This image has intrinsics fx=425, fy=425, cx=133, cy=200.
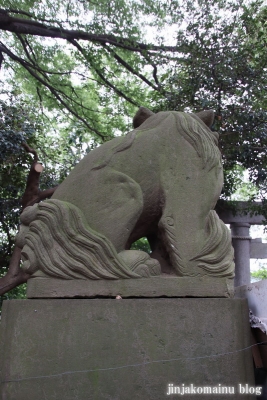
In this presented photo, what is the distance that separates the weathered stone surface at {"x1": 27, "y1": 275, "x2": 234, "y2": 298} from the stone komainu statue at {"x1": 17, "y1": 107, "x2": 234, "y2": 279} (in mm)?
38

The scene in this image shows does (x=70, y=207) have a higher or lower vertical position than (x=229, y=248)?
higher

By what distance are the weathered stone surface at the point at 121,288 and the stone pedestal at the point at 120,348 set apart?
0.05 metres

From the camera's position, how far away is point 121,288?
239 cm

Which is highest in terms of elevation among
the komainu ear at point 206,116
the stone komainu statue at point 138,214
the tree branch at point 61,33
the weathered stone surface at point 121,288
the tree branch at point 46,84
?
the tree branch at point 61,33

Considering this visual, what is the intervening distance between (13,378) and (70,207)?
970 millimetres

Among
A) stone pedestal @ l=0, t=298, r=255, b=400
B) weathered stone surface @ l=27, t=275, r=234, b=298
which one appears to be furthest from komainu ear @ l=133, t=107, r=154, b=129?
stone pedestal @ l=0, t=298, r=255, b=400

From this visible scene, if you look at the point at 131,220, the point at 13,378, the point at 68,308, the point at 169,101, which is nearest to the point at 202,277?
the point at 131,220

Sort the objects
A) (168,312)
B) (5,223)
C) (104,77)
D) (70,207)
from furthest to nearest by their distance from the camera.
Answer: (104,77)
(5,223)
(70,207)
(168,312)

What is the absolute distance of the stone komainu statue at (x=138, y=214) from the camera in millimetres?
2430

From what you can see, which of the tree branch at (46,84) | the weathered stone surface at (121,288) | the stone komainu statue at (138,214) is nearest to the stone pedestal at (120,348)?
the weathered stone surface at (121,288)

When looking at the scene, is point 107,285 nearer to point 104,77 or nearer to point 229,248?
point 229,248

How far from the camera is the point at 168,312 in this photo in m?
2.34

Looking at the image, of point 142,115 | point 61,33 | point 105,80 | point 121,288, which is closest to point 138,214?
point 121,288

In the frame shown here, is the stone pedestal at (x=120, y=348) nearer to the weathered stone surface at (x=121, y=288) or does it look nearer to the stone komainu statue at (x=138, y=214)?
the weathered stone surface at (x=121, y=288)
